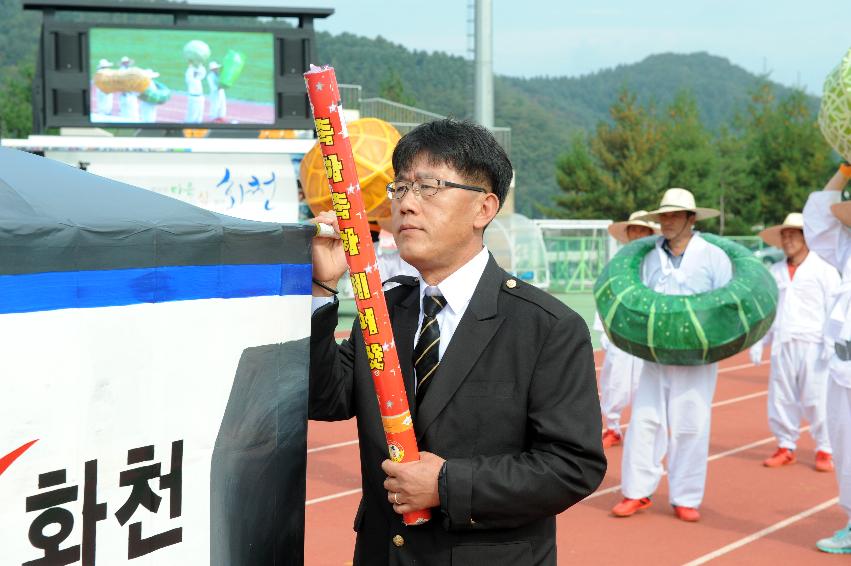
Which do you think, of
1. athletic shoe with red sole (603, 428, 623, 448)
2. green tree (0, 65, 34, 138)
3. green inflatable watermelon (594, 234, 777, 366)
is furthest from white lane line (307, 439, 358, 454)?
green tree (0, 65, 34, 138)

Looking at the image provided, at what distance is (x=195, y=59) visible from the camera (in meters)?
14.6

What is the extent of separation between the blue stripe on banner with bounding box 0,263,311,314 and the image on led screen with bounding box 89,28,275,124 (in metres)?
→ 11.7

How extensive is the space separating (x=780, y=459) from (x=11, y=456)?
25.6 ft

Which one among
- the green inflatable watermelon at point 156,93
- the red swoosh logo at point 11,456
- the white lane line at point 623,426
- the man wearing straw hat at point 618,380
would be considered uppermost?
the green inflatable watermelon at point 156,93

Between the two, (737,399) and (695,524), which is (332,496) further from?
(737,399)

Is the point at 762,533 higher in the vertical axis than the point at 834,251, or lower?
lower

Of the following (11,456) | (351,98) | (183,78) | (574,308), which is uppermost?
(351,98)

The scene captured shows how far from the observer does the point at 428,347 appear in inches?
105

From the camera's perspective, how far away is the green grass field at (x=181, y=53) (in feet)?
45.3

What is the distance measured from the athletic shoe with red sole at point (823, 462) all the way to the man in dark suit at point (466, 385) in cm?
656

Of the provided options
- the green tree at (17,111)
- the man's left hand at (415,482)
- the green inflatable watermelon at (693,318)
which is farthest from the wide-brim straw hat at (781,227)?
the green tree at (17,111)

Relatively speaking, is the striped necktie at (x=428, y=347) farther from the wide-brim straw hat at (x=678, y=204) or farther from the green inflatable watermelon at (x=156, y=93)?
the green inflatable watermelon at (x=156, y=93)

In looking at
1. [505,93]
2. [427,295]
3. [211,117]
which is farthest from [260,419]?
[505,93]

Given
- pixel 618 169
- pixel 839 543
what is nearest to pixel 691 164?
pixel 618 169
